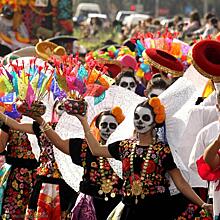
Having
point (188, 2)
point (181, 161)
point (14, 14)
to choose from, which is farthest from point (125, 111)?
point (188, 2)

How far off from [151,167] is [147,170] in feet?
0.12

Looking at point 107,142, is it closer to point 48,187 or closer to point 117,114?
point 117,114

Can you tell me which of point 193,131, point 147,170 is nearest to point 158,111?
point 193,131

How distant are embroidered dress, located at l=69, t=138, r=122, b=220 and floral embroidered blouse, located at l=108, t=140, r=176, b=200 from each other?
65cm

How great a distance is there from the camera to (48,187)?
8.98 meters

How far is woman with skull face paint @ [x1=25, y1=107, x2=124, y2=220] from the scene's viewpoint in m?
8.21

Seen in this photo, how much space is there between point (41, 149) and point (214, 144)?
2.97 meters

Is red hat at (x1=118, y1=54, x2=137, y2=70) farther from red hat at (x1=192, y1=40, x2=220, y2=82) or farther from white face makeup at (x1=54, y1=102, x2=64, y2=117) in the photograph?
red hat at (x1=192, y1=40, x2=220, y2=82)

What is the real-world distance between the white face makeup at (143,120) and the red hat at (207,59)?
0.60 meters

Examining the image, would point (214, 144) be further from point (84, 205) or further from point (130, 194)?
point (84, 205)

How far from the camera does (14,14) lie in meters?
21.7

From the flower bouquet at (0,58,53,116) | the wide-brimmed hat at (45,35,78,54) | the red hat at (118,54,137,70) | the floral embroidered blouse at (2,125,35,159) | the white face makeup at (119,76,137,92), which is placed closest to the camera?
the flower bouquet at (0,58,53,116)

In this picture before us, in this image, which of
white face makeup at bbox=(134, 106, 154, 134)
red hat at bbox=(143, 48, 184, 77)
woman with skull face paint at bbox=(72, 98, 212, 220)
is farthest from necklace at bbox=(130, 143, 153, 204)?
red hat at bbox=(143, 48, 184, 77)

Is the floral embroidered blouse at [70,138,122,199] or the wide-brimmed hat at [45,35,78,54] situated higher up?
the floral embroidered blouse at [70,138,122,199]
